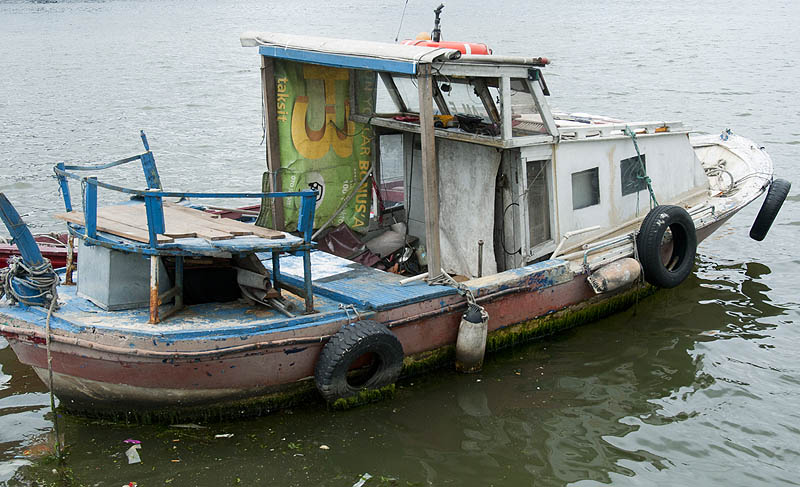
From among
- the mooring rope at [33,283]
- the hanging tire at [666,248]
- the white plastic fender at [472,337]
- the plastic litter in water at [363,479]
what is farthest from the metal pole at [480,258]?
the mooring rope at [33,283]

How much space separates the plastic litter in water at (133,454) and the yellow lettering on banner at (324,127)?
3509 mm

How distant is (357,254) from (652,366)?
3375 mm

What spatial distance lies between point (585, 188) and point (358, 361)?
345 cm

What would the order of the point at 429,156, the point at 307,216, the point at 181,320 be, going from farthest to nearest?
the point at 429,156 → the point at 307,216 → the point at 181,320

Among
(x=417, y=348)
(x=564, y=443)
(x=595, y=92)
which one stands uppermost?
(x=595, y=92)

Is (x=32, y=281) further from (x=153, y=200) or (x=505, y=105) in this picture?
(x=505, y=105)

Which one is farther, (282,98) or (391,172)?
(391,172)

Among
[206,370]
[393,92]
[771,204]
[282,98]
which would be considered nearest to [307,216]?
[206,370]

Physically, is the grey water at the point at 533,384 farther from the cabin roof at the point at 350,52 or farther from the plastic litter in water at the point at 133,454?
the cabin roof at the point at 350,52

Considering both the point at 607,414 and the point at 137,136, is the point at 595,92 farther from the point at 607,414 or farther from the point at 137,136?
the point at 607,414

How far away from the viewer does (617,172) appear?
949 centimetres

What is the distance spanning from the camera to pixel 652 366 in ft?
29.0

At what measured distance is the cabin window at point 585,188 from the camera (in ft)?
29.8

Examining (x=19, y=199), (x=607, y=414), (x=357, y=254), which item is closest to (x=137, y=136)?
(x=19, y=199)
